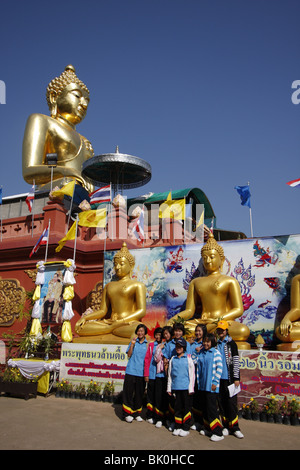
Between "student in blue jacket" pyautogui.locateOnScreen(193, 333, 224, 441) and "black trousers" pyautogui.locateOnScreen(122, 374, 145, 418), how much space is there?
970mm

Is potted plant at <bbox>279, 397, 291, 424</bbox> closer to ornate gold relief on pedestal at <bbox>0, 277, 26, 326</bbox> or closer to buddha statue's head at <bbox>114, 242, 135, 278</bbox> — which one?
buddha statue's head at <bbox>114, 242, 135, 278</bbox>

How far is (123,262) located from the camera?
951cm

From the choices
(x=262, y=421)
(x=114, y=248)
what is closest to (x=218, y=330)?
(x=262, y=421)

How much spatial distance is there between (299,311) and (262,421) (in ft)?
8.10

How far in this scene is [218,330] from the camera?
5.33 metres

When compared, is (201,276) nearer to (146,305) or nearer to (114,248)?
(146,305)

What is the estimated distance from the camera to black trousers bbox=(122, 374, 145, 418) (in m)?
5.66

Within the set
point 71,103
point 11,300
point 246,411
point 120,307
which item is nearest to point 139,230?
point 120,307

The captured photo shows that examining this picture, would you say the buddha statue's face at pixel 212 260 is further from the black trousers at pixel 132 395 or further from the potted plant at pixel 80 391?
the potted plant at pixel 80 391

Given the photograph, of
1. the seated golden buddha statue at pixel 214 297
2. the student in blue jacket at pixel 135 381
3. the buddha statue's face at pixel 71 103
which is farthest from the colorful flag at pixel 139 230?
the buddha statue's face at pixel 71 103

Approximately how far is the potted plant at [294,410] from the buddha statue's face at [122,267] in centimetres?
485

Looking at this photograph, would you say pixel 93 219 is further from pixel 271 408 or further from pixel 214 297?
pixel 271 408

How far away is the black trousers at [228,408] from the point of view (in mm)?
4934

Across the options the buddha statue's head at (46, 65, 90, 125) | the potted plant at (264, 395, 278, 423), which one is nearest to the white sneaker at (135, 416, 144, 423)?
the potted plant at (264, 395, 278, 423)
